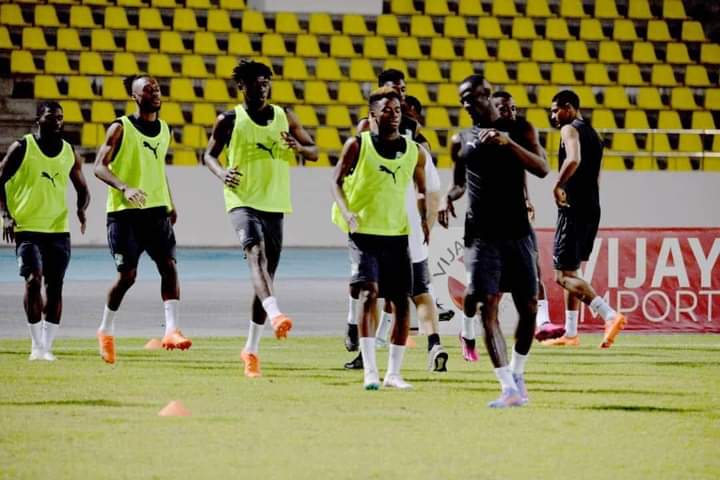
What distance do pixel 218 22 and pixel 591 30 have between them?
7728 mm

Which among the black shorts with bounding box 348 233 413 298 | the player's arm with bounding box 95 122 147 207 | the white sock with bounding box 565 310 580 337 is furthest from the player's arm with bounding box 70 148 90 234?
the white sock with bounding box 565 310 580 337

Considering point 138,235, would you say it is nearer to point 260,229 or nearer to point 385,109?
point 260,229

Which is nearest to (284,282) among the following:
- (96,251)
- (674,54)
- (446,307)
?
(446,307)

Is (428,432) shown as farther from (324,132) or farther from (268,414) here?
(324,132)

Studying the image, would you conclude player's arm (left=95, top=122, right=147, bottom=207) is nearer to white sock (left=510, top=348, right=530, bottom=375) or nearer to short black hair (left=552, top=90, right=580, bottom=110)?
white sock (left=510, top=348, right=530, bottom=375)

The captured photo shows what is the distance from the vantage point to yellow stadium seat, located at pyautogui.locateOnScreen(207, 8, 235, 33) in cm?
2916

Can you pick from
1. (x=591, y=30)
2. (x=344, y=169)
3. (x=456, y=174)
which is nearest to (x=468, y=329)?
(x=344, y=169)

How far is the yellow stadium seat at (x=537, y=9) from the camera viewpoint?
3081 centimetres

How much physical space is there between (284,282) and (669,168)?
10.3 m

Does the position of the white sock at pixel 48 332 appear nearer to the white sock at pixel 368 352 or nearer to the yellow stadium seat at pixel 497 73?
the white sock at pixel 368 352

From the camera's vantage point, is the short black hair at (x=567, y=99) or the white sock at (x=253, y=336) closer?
the white sock at (x=253, y=336)

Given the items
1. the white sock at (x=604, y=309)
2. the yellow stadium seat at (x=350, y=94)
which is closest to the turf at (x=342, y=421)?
the white sock at (x=604, y=309)

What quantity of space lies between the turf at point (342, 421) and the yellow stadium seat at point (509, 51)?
18623mm

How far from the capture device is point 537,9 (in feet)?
101
